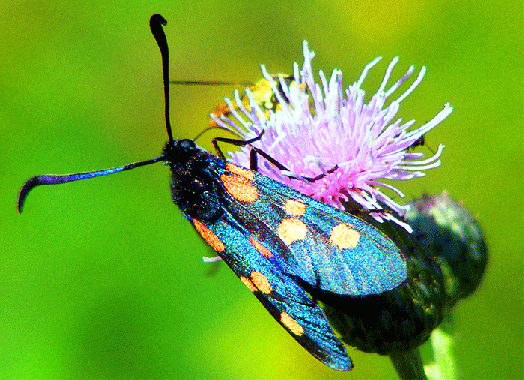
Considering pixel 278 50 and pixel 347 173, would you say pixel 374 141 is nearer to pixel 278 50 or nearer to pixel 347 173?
pixel 347 173

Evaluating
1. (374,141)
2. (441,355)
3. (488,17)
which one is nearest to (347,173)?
(374,141)

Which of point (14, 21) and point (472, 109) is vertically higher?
point (14, 21)

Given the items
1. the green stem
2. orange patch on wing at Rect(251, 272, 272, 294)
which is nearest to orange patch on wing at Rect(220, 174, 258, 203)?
orange patch on wing at Rect(251, 272, 272, 294)

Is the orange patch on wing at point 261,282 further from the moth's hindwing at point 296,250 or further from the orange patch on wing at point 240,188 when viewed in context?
the orange patch on wing at point 240,188

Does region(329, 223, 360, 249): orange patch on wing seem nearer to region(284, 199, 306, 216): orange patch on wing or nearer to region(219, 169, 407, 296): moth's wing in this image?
region(219, 169, 407, 296): moth's wing

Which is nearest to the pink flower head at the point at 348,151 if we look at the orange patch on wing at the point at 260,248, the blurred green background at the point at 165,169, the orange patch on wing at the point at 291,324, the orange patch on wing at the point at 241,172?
the orange patch on wing at the point at 241,172

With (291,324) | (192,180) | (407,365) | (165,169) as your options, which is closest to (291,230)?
(291,324)

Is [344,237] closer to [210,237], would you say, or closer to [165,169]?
[210,237]
